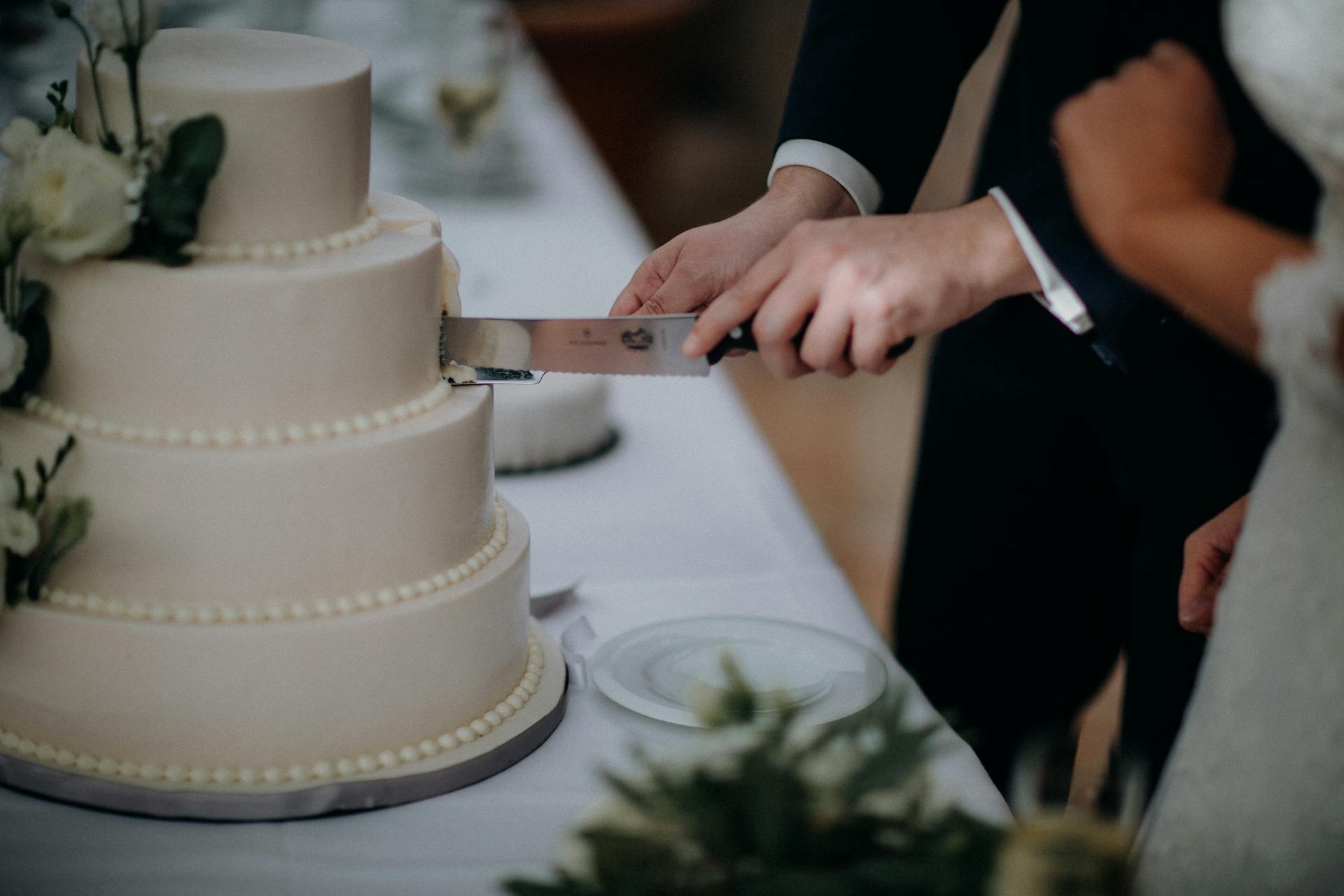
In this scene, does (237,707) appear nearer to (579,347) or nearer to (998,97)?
(579,347)

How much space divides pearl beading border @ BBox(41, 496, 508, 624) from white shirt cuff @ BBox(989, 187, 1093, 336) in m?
0.55

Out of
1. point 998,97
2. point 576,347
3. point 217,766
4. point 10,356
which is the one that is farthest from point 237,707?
point 998,97

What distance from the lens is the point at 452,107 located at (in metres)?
2.56

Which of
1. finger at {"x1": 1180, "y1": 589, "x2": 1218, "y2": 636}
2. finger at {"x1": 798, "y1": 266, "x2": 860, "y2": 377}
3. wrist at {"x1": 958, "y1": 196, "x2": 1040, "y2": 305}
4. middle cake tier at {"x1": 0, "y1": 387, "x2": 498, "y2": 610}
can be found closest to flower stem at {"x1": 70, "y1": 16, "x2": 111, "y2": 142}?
middle cake tier at {"x1": 0, "y1": 387, "x2": 498, "y2": 610}

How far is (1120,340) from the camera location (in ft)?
3.66

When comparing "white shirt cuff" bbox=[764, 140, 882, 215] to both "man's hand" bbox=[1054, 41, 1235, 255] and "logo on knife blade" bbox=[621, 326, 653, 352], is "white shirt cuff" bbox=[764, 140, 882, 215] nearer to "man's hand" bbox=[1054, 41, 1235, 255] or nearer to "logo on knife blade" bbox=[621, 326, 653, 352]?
"logo on knife blade" bbox=[621, 326, 653, 352]

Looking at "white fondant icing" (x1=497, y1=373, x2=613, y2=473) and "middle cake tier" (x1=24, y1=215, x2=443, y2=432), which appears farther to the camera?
"white fondant icing" (x1=497, y1=373, x2=613, y2=473)

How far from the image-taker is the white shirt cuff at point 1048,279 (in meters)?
1.08

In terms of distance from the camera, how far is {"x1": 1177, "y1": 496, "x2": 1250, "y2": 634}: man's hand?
1046mm

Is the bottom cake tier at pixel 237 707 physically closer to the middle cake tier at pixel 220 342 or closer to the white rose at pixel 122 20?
the middle cake tier at pixel 220 342

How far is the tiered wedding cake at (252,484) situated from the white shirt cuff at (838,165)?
0.57 m

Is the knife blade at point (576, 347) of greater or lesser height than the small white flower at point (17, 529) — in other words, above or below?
above

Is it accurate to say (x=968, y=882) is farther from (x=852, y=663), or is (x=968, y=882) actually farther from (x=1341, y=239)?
(x=852, y=663)

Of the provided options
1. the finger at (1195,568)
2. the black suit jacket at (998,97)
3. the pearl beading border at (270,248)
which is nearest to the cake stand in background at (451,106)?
the black suit jacket at (998,97)
